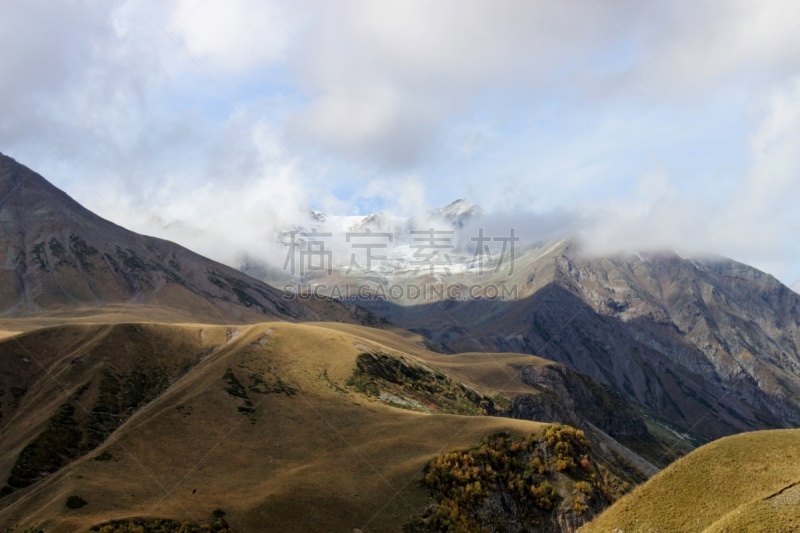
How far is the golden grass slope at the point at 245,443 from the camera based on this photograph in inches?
1983

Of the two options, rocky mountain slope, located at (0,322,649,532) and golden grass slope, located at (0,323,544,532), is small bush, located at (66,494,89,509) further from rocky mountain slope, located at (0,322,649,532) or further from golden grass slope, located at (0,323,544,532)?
golden grass slope, located at (0,323,544,532)

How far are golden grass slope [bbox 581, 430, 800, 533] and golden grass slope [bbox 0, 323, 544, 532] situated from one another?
21590mm

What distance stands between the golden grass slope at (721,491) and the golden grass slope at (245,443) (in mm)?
21590

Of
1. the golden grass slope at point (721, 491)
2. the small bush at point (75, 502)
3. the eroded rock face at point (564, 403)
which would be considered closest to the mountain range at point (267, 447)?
the small bush at point (75, 502)

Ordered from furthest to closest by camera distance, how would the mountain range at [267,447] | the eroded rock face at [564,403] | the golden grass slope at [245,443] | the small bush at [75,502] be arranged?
the eroded rock face at [564,403] < the golden grass slope at [245,443] < the mountain range at [267,447] < the small bush at [75,502]

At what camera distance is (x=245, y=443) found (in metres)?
65.6

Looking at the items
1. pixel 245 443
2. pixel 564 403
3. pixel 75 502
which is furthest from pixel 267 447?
pixel 564 403

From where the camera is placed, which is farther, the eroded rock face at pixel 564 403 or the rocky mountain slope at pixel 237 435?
the eroded rock face at pixel 564 403

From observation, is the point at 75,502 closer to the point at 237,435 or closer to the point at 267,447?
the point at 267,447

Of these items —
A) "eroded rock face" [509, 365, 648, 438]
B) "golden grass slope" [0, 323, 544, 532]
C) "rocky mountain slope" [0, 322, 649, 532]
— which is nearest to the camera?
"golden grass slope" [0, 323, 544, 532]

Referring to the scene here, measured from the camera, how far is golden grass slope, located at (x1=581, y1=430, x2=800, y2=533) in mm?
35125

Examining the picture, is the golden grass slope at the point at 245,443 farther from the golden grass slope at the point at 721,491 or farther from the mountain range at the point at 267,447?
the golden grass slope at the point at 721,491

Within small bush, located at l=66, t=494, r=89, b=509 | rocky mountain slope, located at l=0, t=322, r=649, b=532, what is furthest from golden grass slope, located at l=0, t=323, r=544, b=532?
small bush, located at l=66, t=494, r=89, b=509

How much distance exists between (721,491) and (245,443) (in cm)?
4605
